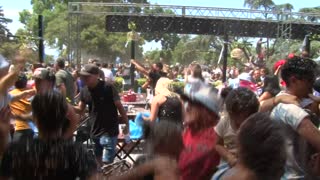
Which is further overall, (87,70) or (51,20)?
(51,20)

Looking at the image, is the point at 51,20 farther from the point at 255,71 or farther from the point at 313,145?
the point at 313,145

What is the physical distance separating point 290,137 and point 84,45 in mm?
54508

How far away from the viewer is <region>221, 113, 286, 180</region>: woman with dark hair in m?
2.22

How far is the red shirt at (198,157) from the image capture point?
10.6 ft

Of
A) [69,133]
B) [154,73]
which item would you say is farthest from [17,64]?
[154,73]

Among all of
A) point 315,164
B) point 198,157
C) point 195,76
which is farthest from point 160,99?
point 315,164

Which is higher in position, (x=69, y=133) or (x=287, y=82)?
(x=287, y=82)

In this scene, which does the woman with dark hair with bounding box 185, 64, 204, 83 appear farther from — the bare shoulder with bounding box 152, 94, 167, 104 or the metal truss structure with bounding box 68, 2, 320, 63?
the metal truss structure with bounding box 68, 2, 320, 63

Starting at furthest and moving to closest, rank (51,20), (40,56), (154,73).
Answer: (51,20)
(40,56)
(154,73)

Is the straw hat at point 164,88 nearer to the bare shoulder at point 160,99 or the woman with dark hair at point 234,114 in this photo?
the bare shoulder at point 160,99

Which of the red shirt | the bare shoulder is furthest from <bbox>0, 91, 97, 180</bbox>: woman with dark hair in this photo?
the bare shoulder

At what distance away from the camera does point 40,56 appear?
47.0 feet

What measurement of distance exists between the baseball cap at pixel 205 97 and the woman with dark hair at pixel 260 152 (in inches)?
44.0

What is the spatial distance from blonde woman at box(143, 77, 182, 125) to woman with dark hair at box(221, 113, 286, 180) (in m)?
1.65
